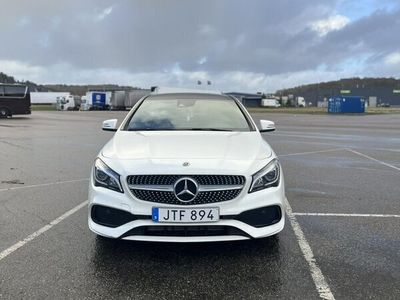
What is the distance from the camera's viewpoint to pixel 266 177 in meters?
3.98

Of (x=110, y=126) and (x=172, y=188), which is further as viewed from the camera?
(x=110, y=126)

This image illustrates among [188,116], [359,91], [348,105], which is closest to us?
[188,116]

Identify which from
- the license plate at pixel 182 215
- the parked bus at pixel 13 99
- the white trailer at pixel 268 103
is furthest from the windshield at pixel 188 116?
the white trailer at pixel 268 103

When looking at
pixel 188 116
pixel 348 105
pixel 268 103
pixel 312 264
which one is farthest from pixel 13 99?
pixel 268 103

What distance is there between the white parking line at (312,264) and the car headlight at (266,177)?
0.75m

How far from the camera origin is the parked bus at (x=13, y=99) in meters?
32.2

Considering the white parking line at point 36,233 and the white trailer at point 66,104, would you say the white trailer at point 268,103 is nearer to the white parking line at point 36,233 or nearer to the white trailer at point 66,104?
the white trailer at point 66,104

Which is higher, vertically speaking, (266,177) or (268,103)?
(268,103)

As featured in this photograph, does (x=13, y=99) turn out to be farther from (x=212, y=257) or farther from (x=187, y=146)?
(x=212, y=257)

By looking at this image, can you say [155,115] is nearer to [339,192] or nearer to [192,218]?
[192,218]

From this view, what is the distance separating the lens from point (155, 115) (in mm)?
5535

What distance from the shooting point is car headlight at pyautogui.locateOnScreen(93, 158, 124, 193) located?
12.7ft

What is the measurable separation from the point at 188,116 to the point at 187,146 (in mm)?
1283

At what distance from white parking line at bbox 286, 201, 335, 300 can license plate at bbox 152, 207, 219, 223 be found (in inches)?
39.0
